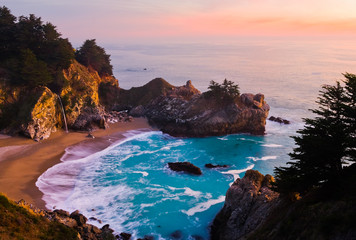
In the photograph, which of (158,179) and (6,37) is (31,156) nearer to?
(158,179)

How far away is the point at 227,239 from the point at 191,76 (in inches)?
4600

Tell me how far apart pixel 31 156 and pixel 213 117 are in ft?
122

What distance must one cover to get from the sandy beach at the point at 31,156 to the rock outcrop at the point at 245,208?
2048 cm

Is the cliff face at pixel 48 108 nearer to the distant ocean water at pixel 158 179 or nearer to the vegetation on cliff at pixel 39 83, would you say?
the vegetation on cliff at pixel 39 83

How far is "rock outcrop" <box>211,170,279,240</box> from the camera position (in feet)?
79.4

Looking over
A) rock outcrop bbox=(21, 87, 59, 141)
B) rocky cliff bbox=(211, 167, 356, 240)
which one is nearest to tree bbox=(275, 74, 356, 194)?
rocky cliff bbox=(211, 167, 356, 240)

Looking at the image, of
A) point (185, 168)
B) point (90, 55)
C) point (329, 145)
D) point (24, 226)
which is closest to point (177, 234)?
point (24, 226)

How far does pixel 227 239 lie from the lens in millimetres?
25266

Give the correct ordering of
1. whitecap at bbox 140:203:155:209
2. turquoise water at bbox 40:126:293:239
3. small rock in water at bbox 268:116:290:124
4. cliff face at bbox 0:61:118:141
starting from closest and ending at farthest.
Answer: turquoise water at bbox 40:126:293:239 → whitecap at bbox 140:203:155:209 → cliff face at bbox 0:61:118:141 → small rock in water at bbox 268:116:290:124

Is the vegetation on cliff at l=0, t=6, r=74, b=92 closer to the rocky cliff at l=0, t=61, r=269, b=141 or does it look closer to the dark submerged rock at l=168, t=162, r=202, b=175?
the rocky cliff at l=0, t=61, r=269, b=141

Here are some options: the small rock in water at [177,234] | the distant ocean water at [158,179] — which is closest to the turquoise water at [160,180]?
the distant ocean water at [158,179]

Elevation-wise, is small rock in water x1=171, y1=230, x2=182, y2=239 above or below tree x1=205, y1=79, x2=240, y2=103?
below

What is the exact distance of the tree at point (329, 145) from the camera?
18656 mm

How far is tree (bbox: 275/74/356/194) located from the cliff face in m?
44.8
